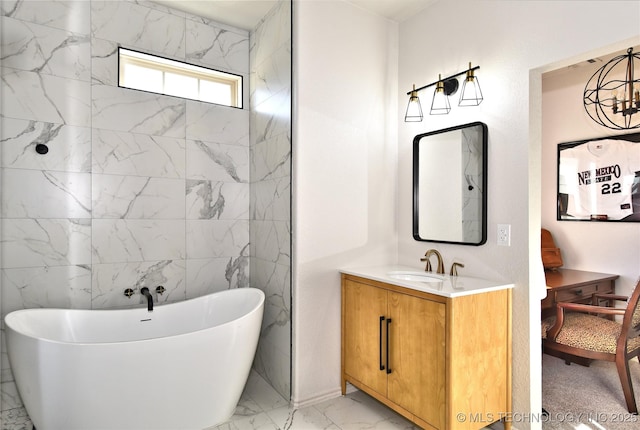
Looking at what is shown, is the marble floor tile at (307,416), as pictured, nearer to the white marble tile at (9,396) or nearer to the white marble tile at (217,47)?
the white marble tile at (9,396)

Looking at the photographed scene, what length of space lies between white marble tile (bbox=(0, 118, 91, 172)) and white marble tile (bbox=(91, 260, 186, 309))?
71cm

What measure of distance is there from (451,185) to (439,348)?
110 cm

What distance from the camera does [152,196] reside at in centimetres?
Result: 272

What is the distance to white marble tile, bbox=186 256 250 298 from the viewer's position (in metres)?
2.89

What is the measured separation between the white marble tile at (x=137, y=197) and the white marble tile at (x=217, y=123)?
419mm

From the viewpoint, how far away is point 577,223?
11.5 ft

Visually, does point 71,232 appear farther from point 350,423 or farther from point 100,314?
point 350,423

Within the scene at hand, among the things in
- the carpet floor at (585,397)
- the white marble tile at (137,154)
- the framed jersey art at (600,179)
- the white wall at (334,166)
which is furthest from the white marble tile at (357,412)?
the framed jersey art at (600,179)

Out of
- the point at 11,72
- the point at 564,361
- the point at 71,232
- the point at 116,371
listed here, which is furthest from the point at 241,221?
the point at 564,361

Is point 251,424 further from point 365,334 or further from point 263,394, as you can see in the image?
point 365,334

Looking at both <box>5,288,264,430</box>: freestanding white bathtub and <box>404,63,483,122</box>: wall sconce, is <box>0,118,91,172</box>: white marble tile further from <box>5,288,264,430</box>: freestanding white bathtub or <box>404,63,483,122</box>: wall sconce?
<box>404,63,483,122</box>: wall sconce

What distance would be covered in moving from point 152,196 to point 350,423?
80.3 inches

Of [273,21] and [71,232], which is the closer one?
[71,232]

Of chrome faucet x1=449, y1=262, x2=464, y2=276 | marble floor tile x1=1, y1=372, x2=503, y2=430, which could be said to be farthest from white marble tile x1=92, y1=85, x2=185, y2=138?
chrome faucet x1=449, y1=262, x2=464, y2=276
